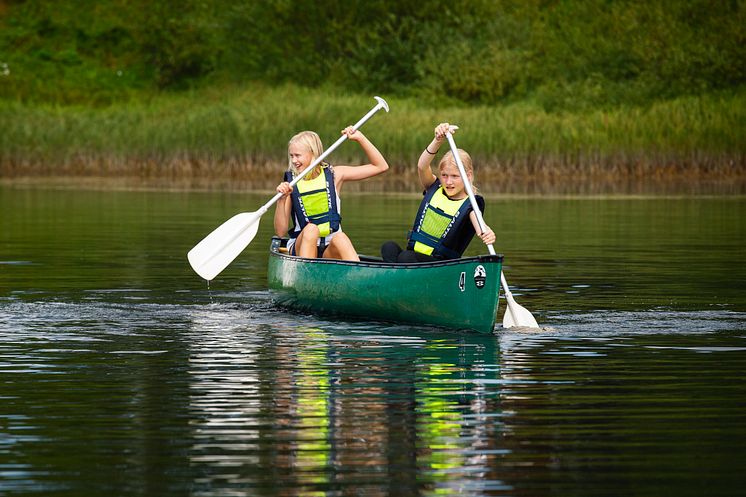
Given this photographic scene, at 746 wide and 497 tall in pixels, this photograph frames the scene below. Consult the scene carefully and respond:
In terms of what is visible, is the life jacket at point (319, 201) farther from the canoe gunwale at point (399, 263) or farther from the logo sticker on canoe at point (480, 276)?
the logo sticker on canoe at point (480, 276)

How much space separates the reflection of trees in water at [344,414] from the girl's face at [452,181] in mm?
1268

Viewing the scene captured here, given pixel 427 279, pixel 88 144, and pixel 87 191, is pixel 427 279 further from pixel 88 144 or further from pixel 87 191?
pixel 88 144

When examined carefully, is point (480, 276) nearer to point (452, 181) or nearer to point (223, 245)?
point (452, 181)

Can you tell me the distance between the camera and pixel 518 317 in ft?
33.3

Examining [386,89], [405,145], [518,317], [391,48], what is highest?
[391,48]

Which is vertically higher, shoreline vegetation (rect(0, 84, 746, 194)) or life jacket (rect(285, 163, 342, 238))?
shoreline vegetation (rect(0, 84, 746, 194))

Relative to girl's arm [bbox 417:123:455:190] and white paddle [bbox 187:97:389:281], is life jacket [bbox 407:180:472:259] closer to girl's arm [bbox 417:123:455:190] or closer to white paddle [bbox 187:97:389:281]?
girl's arm [bbox 417:123:455:190]

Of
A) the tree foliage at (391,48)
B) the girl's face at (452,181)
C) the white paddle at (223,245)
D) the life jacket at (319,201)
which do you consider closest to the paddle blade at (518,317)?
the girl's face at (452,181)

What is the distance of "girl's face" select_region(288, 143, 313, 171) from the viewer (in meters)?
11.6

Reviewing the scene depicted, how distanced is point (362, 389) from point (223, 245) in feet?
16.9

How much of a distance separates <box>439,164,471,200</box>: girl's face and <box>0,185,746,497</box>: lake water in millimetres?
972

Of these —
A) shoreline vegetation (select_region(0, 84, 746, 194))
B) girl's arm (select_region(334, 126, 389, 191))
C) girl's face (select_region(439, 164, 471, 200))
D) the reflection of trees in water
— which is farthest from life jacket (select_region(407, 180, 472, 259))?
shoreline vegetation (select_region(0, 84, 746, 194))

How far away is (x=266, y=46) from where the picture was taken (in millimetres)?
47188

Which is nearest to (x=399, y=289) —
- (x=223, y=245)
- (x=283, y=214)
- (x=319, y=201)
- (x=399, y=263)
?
(x=399, y=263)
